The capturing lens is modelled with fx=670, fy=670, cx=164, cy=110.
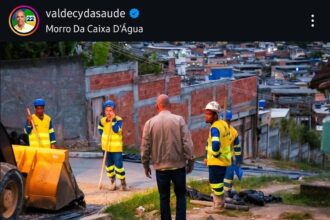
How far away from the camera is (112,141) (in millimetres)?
11742

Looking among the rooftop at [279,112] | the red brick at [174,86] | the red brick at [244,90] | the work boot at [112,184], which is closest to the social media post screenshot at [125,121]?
the work boot at [112,184]

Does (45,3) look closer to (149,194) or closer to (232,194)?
(149,194)

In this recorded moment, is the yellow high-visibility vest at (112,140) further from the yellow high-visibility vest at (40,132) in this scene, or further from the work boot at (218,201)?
the work boot at (218,201)

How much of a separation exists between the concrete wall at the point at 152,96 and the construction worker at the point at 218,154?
1159 cm

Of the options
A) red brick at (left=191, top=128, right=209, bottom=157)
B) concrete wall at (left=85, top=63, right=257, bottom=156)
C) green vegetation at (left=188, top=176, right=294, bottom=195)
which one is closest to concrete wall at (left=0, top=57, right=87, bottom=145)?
concrete wall at (left=85, top=63, right=257, bottom=156)

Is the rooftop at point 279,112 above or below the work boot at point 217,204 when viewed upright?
below

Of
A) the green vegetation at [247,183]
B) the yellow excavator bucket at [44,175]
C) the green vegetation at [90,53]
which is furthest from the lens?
the green vegetation at [90,53]

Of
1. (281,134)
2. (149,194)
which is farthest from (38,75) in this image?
(281,134)

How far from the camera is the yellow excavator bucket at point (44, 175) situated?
8.91m

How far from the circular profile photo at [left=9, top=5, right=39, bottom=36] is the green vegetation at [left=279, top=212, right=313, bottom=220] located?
4139 millimetres

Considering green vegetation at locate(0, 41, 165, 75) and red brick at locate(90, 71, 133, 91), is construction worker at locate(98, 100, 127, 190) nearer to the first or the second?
green vegetation at locate(0, 41, 165, 75)

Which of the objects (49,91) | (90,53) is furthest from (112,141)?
(90,53)

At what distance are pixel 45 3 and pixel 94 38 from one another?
2.37 ft

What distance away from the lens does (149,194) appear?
404 inches
